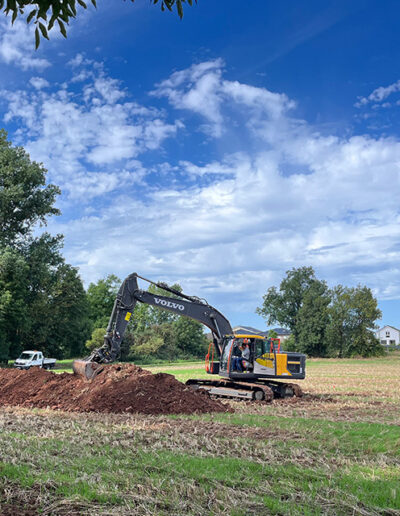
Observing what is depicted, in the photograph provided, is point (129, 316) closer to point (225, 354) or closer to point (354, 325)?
point (225, 354)

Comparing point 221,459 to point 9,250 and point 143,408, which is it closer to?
point 143,408

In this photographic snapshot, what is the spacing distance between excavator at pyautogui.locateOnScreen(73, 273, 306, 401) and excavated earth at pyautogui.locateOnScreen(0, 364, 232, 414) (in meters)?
0.97

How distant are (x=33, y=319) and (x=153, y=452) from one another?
40.1 metres

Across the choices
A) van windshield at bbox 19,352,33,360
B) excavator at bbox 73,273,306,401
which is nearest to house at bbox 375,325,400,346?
van windshield at bbox 19,352,33,360

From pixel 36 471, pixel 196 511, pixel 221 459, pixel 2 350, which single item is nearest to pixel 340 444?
pixel 221 459

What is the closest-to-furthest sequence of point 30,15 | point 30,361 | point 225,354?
point 30,15, point 225,354, point 30,361

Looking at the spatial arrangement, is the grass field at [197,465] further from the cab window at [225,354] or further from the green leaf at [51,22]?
the cab window at [225,354]

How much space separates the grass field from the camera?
19.2 feet

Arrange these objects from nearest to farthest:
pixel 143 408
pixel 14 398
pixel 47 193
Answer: pixel 143 408, pixel 14 398, pixel 47 193

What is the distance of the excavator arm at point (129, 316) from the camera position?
663 inches

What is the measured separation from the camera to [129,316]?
57.1ft

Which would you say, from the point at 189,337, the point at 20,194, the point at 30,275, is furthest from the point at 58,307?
the point at 189,337

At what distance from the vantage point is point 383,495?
6262mm

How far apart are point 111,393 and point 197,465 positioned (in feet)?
25.5
